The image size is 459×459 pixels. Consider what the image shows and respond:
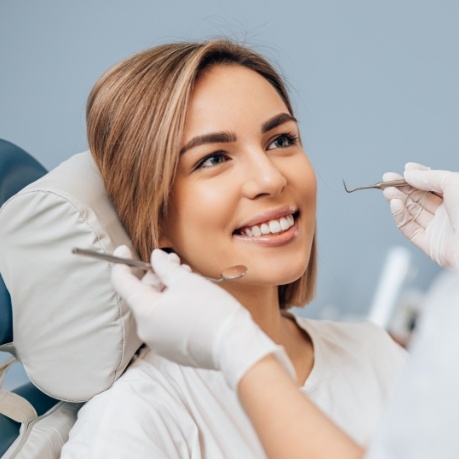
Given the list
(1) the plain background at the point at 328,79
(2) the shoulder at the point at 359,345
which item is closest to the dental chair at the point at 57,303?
(2) the shoulder at the point at 359,345

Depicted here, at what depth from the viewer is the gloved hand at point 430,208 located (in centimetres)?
137

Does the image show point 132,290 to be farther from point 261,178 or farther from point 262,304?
point 262,304

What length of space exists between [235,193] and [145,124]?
8.7 inches

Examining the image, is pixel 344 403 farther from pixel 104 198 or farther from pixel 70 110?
pixel 70 110

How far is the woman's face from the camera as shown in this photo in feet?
4.31

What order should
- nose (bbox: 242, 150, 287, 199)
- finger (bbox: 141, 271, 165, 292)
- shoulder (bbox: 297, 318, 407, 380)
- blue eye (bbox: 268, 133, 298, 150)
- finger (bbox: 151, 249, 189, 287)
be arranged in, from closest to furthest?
finger (bbox: 151, 249, 189, 287), finger (bbox: 141, 271, 165, 292), nose (bbox: 242, 150, 287, 199), blue eye (bbox: 268, 133, 298, 150), shoulder (bbox: 297, 318, 407, 380)

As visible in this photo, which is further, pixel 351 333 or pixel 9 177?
pixel 351 333

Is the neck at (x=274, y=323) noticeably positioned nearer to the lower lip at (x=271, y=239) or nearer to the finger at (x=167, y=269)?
the lower lip at (x=271, y=239)

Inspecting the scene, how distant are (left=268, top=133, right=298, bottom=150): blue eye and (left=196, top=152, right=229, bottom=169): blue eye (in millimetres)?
117

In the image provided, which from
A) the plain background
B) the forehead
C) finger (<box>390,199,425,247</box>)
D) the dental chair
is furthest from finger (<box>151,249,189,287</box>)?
the plain background

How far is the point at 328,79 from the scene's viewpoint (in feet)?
6.79

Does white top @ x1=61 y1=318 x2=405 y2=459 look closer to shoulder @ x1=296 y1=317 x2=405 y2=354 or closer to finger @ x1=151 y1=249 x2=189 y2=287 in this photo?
shoulder @ x1=296 y1=317 x2=405 y2=354

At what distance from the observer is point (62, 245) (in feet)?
4.20

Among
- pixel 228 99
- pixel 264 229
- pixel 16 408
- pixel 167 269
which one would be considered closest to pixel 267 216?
pixel 264 229
